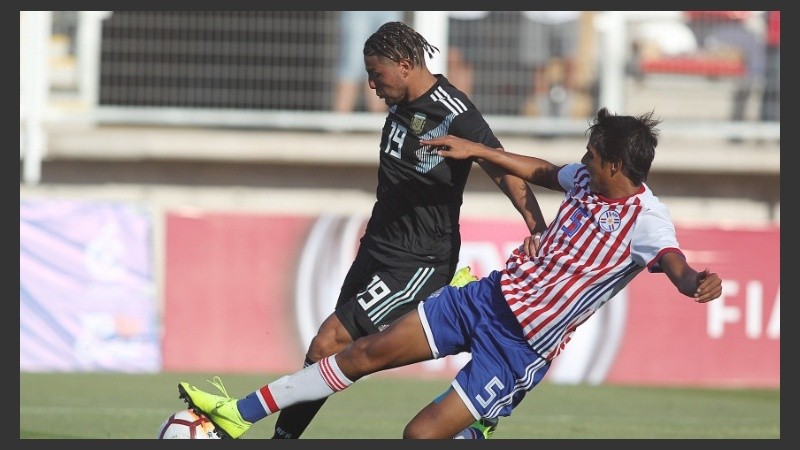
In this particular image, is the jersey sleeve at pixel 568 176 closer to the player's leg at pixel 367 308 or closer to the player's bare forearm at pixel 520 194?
the player's bare forearm at pixel 520 194

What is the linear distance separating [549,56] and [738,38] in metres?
2.15

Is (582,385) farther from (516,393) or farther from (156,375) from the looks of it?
(516,393)

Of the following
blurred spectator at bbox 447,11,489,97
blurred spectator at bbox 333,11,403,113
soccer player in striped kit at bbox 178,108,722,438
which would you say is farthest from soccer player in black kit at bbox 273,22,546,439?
blurred spectator at bbox 447,11,489,97

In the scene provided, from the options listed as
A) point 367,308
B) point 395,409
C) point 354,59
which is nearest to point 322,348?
point 367,308

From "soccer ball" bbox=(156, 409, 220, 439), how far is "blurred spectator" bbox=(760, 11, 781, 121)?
1012 cm

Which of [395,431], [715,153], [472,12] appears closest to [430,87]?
[395,431]

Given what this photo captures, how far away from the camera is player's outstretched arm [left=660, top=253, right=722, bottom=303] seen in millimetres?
6008

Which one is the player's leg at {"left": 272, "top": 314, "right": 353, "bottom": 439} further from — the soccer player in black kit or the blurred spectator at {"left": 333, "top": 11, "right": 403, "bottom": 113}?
the blurred spectator at {"left": 333, "top": 11, "right": 403, "bottom": 113}

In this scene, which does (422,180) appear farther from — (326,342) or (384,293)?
(326,342)

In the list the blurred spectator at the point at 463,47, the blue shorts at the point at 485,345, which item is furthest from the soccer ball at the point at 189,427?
the blurred spectator at the point at 463,47

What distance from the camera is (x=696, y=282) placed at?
6035mm

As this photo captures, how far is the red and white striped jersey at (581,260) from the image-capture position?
6.48 meters

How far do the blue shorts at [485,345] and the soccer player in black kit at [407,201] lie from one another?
1.75 ft

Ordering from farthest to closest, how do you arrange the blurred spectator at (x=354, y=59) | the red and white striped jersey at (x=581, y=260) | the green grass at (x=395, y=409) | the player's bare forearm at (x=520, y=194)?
the blurred spectator at (x=354, y=59)
the green grass at (x=395, y=409)
the player's bare forearm at (x=520, y=194)
the red and white striped jersey at (x=581, y=260)
